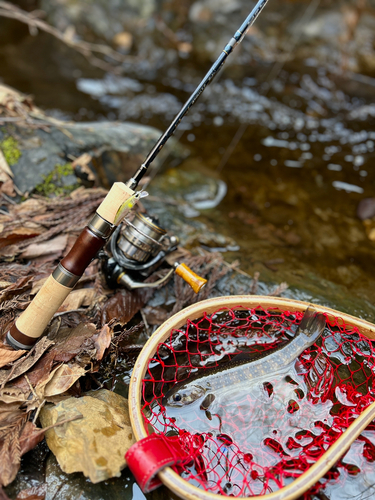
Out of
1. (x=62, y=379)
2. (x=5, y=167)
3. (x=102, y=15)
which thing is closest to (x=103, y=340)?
(x=62, y=379)

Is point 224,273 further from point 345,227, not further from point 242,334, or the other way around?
point 345,227

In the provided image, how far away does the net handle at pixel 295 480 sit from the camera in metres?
1.85

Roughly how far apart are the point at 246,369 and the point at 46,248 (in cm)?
195

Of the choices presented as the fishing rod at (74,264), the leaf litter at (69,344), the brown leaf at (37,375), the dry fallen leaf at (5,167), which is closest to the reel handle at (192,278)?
the leaf litter at (69,344)

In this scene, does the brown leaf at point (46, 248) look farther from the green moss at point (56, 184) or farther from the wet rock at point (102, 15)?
the wet rock at point (102, 15)

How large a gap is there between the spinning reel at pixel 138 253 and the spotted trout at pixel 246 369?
0.60 meters

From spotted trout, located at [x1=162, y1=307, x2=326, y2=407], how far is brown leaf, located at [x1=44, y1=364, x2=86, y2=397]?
0.60 metres

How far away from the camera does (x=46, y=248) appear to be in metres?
3.16

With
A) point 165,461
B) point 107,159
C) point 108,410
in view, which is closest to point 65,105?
point 107,159

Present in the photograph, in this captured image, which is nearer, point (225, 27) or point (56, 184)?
point (56, 184)

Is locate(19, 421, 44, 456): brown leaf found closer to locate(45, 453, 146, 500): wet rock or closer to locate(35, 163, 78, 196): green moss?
locate(45, 453, 146, 500): wet rock

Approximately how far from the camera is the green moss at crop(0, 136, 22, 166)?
363cm

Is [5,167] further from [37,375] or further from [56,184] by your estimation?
[37,375]

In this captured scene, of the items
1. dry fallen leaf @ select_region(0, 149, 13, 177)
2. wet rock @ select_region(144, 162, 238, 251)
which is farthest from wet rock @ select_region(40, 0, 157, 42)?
dry fallen leaf @ select_region(0, 149, 13, 177)
